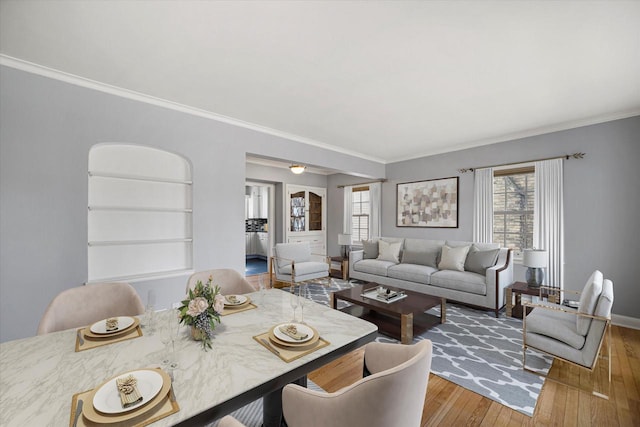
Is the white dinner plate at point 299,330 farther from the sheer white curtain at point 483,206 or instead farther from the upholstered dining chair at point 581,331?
the sheer white curtain at point 483,206

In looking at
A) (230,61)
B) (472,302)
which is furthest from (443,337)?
(230,61)

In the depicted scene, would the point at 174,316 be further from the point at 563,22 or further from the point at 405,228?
the point at 405,228

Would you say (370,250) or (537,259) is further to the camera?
(370,250)

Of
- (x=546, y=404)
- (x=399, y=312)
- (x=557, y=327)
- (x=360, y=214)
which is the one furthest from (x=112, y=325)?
(x=360, y=214)

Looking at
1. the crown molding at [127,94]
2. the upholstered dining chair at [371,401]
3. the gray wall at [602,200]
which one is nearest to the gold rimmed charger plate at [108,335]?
the upholstered dining chair at [371,401]

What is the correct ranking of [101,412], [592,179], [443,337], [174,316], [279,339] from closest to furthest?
[101,412]
[279,339]
[174,316]
[443,337]
[592,179]

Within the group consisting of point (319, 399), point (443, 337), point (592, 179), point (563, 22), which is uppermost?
point (563, 22)

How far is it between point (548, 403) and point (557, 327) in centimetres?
60

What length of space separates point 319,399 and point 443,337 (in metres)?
2.61

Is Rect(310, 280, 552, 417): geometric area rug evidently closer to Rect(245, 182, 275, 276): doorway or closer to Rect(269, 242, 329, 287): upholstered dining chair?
Rect(269, 242, 329, 287): upholstered dining chair

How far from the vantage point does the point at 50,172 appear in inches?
98.0

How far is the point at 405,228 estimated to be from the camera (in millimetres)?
5836

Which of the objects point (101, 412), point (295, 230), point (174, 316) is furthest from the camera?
point (295, 230)

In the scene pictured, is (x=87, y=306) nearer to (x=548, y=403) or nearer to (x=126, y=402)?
(x=126, y=402)
